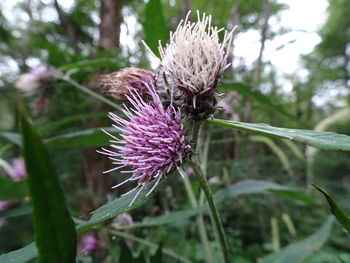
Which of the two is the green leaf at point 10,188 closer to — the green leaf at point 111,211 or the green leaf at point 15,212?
the green leaf at point 15,212

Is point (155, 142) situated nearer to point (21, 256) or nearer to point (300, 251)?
point (21, 256)

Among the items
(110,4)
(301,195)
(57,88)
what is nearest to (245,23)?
(110,4)

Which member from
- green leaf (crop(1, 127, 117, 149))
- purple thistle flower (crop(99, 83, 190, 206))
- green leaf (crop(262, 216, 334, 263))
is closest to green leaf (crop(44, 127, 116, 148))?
green leaf (crop(1, 127, 117, 149))

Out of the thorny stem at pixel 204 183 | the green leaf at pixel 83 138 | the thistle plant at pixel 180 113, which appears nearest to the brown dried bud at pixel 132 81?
the thistle plant at pixel 180 113

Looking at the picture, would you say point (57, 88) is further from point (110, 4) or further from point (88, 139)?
point (110, 4)

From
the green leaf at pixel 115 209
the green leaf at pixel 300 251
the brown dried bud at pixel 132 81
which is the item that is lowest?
the green leaf at pixel 300 251
